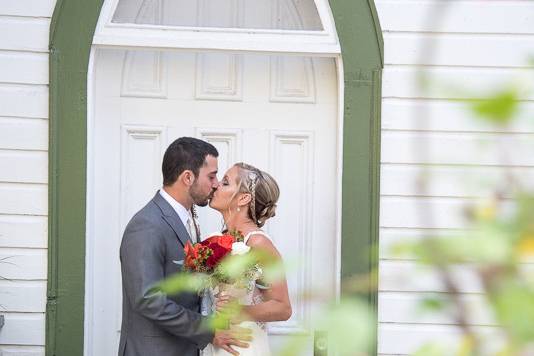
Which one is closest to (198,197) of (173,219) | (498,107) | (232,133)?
(173,219)

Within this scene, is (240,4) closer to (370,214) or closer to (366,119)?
(366,119)

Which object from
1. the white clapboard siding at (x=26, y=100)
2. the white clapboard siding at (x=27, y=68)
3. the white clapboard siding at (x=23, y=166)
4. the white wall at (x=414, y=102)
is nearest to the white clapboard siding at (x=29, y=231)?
the white clapboard siding at (x=23, y=166)

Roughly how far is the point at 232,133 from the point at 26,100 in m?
1.15

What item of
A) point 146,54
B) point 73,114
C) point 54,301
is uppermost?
point 146,54

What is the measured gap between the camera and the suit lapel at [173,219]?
4.34 metres

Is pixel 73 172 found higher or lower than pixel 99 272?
higher

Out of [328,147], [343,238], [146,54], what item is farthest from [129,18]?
[343,238]

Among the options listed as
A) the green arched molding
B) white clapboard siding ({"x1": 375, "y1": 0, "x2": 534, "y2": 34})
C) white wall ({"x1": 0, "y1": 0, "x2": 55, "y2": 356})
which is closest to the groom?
the green arched molding

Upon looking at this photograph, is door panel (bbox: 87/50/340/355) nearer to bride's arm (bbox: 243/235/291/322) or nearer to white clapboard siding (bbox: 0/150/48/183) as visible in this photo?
white clapboard siding (bbox: 0/150/48/183)

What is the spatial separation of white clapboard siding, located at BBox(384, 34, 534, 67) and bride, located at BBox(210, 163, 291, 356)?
1.07 meters

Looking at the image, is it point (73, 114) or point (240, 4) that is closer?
point (73, 114)

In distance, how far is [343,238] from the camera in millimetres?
5086

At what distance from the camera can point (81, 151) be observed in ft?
16.4

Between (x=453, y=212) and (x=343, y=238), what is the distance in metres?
0.59
